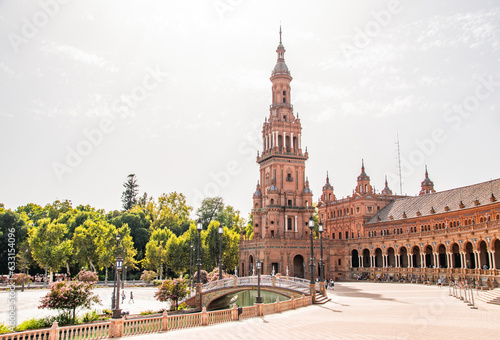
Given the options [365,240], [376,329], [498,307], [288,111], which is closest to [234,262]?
[365,240]

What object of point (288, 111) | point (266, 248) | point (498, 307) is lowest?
point (498, 307)

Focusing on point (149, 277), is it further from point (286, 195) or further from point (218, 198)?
point (218, 198)

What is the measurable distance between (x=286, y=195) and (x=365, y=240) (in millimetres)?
15667

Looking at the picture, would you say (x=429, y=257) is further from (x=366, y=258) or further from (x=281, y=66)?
(x=281, y=66)

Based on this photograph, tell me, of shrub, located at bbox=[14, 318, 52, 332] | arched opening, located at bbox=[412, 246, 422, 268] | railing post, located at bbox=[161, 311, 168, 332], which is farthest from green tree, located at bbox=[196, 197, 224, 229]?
railing post, located at bbox=[161, 311, 168, 332]

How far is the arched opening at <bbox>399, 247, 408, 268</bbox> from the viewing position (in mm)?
71125

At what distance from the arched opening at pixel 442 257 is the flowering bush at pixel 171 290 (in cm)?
4048

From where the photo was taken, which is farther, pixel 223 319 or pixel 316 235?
pixel 316 235

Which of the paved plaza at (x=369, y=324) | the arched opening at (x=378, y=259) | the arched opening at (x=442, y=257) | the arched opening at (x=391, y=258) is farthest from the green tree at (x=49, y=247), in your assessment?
the arched opening at (x=442, y=257)

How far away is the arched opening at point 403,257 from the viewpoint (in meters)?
71.1

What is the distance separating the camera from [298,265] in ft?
251

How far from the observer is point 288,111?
8306 cm

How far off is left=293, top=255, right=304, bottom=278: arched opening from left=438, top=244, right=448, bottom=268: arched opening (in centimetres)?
2231

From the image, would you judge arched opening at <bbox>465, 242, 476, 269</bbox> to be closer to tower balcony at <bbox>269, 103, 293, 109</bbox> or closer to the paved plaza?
the paved plaza
